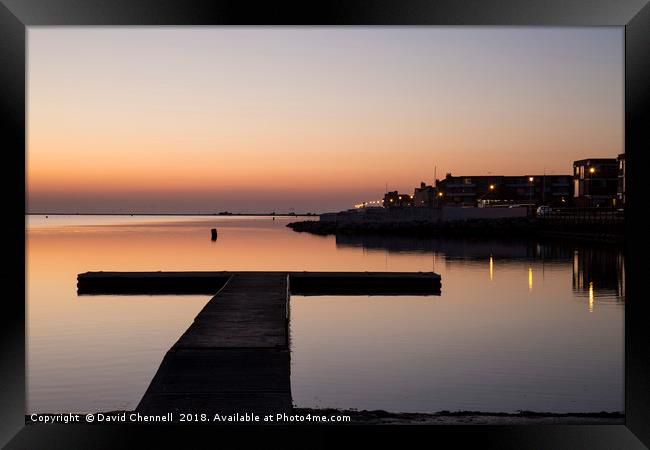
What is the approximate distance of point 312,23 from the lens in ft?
16.1

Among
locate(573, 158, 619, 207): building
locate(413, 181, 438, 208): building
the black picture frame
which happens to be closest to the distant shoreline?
locate(573, 158, 619, 207): building

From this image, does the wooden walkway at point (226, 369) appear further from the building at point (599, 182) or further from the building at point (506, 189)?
the building at point (506, 189)

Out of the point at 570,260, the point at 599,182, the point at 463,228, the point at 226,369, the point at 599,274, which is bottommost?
the point at 599,274

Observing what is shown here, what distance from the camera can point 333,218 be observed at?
350 ft

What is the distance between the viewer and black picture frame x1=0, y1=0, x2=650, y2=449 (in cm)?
460

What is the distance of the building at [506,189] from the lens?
127 metres

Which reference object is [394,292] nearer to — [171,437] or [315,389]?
[315,389]

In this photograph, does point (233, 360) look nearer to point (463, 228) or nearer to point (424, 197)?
point (463, 228)

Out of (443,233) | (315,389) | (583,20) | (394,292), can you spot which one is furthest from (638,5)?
(443,233)

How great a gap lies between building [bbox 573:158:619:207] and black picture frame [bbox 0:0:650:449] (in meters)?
94.8

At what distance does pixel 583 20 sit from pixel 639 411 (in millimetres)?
2916

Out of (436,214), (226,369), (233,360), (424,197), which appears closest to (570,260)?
(233,360)

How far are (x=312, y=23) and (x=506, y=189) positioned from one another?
128365mm

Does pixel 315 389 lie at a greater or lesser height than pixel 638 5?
lesser
